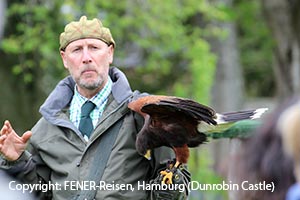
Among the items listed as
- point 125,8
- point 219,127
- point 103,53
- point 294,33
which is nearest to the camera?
point 219,127

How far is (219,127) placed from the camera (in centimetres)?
473

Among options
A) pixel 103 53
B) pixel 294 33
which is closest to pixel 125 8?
pixel 294 33

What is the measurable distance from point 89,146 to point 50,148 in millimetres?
254

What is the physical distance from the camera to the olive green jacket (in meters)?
4.81

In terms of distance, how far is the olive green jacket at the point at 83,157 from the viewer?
4809mm

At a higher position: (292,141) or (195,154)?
(195,154)

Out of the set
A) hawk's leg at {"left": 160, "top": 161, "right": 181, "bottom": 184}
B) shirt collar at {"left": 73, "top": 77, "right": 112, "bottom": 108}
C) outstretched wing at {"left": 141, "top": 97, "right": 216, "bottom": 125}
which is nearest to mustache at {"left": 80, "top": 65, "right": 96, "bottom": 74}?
shirt collar at {"left": 73, "top": 77, "right": 112, "bottom": 108}

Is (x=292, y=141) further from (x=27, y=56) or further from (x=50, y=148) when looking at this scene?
(x=27, y=56)

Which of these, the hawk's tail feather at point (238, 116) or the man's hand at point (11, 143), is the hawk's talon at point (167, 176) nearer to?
the hawk's tail feather at point (238, 116)

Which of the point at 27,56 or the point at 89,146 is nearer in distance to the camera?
the point at 89,146

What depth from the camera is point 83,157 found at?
4.85 m

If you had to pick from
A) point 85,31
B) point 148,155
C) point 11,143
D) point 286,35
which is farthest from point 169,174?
point 286,35

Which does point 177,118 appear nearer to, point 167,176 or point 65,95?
point 167,176

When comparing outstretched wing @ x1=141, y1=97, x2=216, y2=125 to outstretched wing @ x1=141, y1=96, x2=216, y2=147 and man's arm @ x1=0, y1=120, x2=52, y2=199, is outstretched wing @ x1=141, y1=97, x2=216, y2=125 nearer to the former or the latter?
outstretched wing @ x1=141, y1=96, x2=216, y2=147
